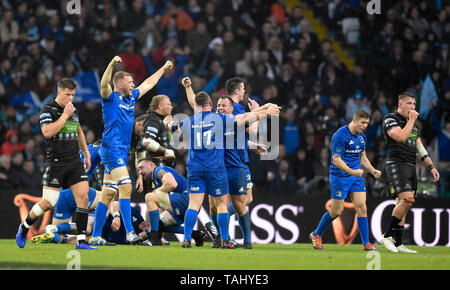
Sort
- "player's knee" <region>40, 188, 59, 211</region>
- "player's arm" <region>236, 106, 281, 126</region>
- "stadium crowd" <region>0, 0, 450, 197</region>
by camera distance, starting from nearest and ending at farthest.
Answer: "player's knee" <region>40, 188, 59, 211</region>, "player's arm" <region>236, 106, 281, 126</region>, "stadium crowd" <region>0, 0, 450, 197</region>

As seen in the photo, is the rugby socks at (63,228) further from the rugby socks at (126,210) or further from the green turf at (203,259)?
the rugby socks at (126,210)

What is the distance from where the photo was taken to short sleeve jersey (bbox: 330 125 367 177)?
34.2ft

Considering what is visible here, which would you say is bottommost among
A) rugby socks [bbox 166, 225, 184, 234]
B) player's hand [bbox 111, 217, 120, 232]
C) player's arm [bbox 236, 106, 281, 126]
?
rugby socks [bbox 166, 225, 184, 234]

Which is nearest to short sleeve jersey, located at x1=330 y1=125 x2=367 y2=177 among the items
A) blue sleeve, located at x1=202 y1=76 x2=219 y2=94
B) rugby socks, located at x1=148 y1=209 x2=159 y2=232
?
rugby socks, located at x1=148 y1=209 x2=159 y2=232

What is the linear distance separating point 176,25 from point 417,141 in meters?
8.30

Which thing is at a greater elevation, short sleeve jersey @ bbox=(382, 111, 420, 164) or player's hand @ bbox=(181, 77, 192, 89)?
player's hand @ bbox=(181, 77, 192, 89)

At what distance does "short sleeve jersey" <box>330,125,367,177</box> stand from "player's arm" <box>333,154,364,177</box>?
0.27 ft

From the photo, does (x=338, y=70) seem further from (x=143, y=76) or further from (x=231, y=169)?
(x=231, y=169)

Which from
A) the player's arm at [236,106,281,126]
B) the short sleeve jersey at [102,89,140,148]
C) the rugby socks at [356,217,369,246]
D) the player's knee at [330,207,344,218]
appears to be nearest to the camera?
the player's arm at [236,106,281,126]

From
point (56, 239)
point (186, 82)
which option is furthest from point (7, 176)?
point (186, 82)

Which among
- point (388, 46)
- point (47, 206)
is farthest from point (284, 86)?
point (47, 206)

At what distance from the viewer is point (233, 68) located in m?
16.5

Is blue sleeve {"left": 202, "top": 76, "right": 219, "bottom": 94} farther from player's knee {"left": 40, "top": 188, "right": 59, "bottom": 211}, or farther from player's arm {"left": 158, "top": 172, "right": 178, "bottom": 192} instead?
player's knee {"left": 40, "top": 188, "right": 59, "bottom": 211}
